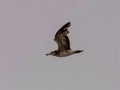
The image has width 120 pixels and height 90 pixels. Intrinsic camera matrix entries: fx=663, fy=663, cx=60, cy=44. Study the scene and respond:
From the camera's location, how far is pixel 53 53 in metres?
17.5

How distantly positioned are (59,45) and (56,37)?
29 centimetres

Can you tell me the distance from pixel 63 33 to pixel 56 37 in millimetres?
301

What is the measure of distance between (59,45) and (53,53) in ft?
0.86

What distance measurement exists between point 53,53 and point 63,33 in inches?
27.9

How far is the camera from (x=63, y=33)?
17078 millimetres

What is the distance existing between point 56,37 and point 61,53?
0.45 metres

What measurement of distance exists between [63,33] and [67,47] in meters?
0.41

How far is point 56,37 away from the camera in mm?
17297

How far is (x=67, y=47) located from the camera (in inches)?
679

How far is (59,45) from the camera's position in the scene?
57.4 ft

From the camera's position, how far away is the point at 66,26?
55.5 feet

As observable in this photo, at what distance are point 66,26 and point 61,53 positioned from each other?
0.85 m
